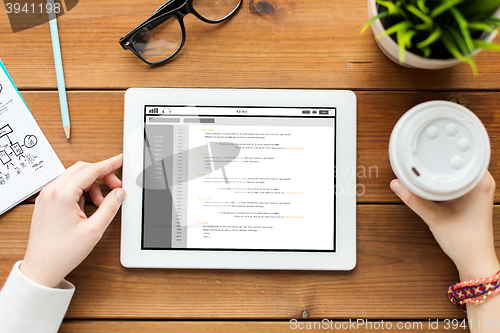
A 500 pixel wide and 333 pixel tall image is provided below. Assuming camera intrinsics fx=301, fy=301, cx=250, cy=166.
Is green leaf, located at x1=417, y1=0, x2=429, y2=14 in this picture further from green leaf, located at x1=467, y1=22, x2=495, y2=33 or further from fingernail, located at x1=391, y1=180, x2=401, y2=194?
fingernail, located at x1=391, y1=180, x2=401, y2=194

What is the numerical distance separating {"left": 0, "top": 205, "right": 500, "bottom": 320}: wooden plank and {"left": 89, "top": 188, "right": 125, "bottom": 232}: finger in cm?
5

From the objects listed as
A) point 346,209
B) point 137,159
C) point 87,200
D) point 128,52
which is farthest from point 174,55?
point 346,209

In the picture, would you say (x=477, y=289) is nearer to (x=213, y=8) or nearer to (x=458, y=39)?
(x=458, y=39)

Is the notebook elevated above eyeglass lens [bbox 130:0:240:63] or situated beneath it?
situated beneath

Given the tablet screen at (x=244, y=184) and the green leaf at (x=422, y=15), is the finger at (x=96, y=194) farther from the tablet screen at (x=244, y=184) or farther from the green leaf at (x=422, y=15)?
the green leaf at (x=422, y=15)

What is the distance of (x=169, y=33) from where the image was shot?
1.86ft

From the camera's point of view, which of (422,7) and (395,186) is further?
(395,186)

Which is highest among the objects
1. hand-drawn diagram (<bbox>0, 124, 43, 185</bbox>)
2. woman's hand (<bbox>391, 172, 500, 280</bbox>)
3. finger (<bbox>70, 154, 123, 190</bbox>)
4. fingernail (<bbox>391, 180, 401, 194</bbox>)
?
hand-drawn diagram (<bbox>0, 124, 43, 185</bbox>)

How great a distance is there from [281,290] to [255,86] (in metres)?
0.39

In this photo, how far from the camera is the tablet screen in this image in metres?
0.54

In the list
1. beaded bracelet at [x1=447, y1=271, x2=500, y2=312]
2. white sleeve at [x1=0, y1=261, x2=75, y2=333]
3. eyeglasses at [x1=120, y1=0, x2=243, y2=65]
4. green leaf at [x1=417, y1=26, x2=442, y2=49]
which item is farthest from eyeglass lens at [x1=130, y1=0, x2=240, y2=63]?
beaded bracelet at [x1=447, y1=271, x2=500, y2=312]

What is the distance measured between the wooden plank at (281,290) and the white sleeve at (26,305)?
0.05 meters

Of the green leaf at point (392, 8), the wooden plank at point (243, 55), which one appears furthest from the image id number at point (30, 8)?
the green leaf at point (392, 8)

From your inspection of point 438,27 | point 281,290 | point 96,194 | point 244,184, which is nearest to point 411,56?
point 438,27
